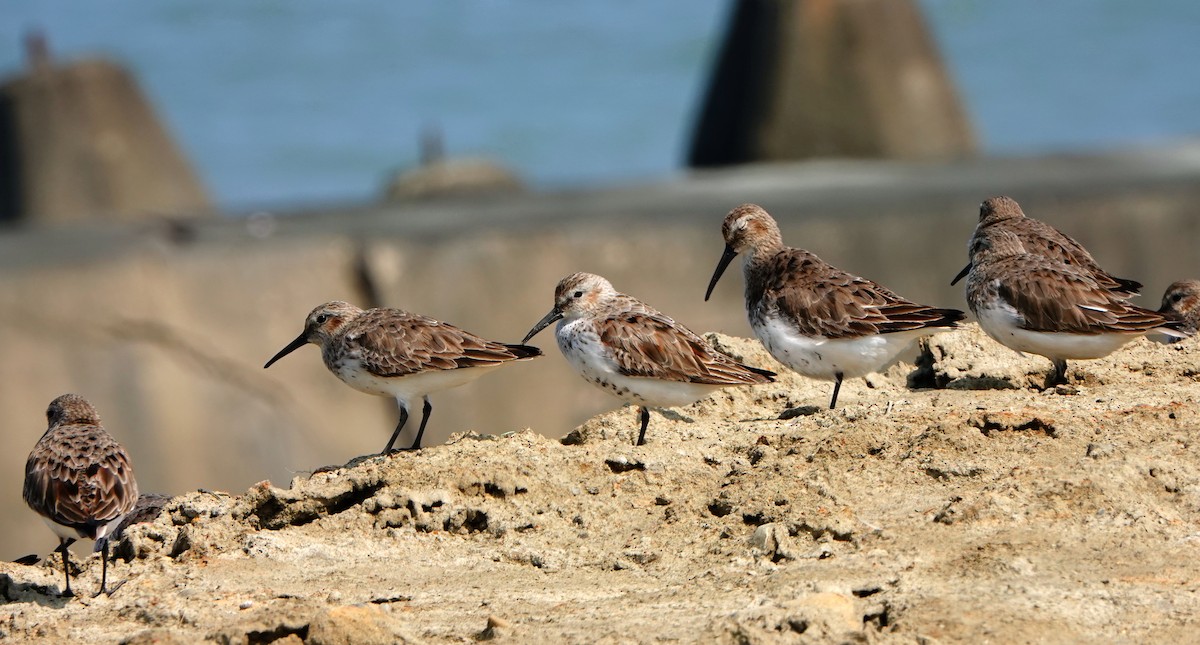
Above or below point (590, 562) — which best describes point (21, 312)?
below

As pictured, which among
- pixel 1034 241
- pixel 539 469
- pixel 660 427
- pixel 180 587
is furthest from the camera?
pixel 1034 241

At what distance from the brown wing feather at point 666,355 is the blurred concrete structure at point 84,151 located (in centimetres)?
1381

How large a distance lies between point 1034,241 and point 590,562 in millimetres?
4419

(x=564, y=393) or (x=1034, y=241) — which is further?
(x=564, y=393)

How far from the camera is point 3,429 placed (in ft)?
58.2

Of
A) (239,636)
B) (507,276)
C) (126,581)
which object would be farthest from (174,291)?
(239,636)

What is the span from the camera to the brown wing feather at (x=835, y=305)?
9156 millimetres

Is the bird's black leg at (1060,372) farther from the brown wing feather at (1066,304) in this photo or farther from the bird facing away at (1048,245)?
the bird facing away at (1048,245)

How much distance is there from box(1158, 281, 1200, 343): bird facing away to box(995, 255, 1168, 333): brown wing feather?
1.48m

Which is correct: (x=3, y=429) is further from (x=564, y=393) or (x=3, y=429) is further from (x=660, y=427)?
(x=660, y=427)

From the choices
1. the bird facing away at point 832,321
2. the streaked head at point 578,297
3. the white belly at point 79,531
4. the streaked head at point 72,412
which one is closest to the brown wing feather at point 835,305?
the bird facing away at point 832,321

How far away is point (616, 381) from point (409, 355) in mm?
1179

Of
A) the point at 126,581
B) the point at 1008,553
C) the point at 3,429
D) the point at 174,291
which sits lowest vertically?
the point at 3,429

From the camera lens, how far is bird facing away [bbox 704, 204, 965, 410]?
916cm
